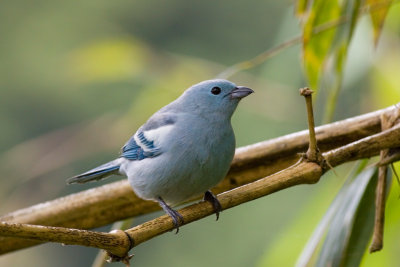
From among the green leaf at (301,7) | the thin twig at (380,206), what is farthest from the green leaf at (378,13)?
the thin twig at (380,206)

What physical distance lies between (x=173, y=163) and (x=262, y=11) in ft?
33.4

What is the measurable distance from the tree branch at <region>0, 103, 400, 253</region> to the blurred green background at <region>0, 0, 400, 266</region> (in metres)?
0.29

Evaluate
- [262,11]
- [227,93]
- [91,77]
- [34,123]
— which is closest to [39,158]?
[91,77]

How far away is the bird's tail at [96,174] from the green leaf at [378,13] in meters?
1.27

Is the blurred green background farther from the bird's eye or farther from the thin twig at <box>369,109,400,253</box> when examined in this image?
the bird's eye

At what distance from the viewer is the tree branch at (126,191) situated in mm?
2396

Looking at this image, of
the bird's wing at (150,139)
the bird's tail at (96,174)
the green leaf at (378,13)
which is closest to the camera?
the green leaf at (378,13)

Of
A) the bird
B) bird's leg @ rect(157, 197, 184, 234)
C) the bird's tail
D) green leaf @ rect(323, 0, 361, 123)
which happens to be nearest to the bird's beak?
the bird

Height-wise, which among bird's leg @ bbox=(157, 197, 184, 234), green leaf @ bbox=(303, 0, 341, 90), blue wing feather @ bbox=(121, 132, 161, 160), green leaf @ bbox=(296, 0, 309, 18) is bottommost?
bird's leg @ bbox=(157, 197, 184, 234)

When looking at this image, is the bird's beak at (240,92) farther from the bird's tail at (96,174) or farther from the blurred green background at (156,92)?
the bird's tail at (96,174)

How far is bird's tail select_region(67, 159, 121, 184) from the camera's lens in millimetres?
2827

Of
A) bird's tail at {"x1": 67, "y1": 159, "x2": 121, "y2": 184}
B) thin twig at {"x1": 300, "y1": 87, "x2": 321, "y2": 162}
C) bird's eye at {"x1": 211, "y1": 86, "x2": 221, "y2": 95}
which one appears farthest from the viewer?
bird's tail at {"x1": 67, "y1": 159, "x2": 121, "y2": 184}

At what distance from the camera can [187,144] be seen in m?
2.45

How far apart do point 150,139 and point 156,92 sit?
69cm
